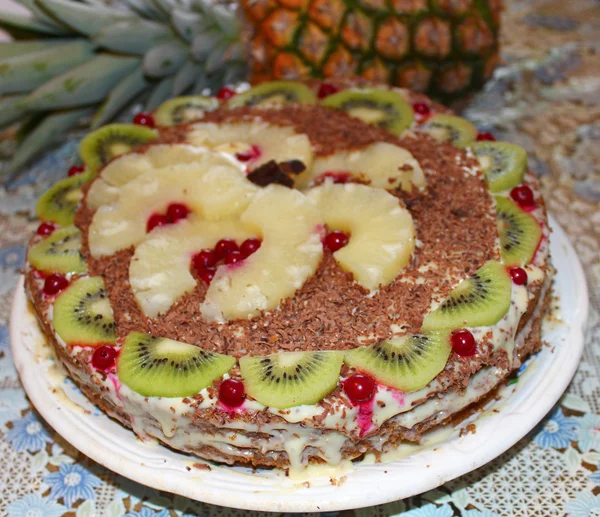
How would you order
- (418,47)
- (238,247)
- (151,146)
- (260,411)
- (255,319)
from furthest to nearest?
(418,47), (151,146), (238,247), (255,319), (260,411)

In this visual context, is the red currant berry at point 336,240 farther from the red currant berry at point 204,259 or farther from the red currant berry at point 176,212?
the red currant berry at point 176,212

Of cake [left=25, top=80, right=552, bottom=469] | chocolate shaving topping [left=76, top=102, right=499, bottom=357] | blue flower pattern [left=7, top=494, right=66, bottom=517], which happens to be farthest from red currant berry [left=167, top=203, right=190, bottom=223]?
blue flower pattern [left=7, top=494, right=66, bottom=517]

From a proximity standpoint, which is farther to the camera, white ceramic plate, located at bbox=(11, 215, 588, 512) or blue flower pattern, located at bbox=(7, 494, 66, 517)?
blue flower pattern, located at bbox=(7, 494, 66, 517)

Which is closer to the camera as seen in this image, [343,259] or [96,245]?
[343,259]

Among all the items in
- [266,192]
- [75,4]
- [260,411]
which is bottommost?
[260,411]

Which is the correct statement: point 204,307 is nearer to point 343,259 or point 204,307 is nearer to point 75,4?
point 343,259

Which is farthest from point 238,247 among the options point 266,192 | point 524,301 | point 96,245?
point 524,301

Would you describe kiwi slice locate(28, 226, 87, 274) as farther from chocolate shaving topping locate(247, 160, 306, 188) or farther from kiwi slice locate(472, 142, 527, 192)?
kiwi slice locate(472, 142, 527, 192)
